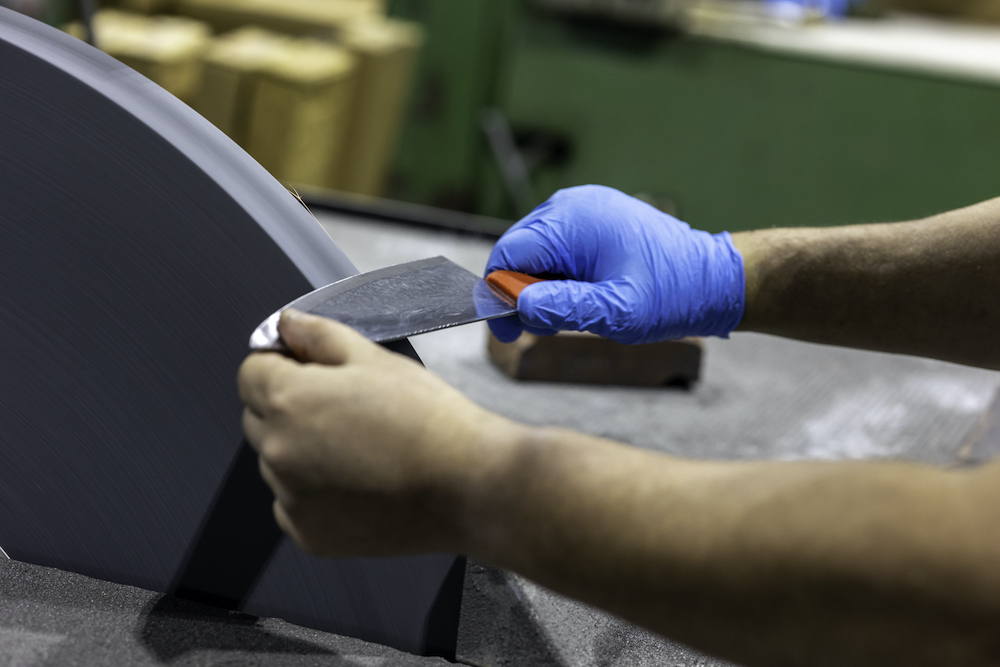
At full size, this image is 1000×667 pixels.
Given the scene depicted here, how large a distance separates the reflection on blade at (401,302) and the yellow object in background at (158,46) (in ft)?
5.15

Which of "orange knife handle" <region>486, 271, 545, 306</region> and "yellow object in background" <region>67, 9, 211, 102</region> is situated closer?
"orange knife handle" <region>486, 271, 545, 306</region>

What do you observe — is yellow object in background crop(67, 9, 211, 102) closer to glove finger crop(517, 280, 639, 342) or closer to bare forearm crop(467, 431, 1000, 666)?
glove finger crop(517, 280, 639, 342)

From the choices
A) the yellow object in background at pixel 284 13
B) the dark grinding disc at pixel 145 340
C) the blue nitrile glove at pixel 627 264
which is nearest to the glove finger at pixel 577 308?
the blue nitrile glove at pixel 627 264

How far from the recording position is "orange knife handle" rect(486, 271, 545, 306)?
69 centimetres

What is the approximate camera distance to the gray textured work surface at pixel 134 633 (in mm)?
526

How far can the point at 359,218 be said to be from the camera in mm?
1609

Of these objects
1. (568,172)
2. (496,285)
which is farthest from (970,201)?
(496,285)

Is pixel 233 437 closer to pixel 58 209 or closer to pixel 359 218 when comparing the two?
pixel 58 209

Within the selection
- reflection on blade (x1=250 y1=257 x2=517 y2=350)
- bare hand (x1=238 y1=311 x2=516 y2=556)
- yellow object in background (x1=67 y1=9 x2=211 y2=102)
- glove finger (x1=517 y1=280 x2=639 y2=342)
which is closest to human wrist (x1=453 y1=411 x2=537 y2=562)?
bare hand (x1=238 y1=311 x2=516 y2=556)

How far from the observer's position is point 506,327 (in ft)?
2.52

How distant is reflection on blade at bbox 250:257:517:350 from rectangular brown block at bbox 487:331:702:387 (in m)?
0.42

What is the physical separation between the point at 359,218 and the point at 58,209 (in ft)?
3.44

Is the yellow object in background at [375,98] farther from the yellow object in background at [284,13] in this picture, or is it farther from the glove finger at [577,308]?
the glove finger at [577,308]

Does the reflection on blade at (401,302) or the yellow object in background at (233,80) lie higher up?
the reflection on blade at (401,302)
